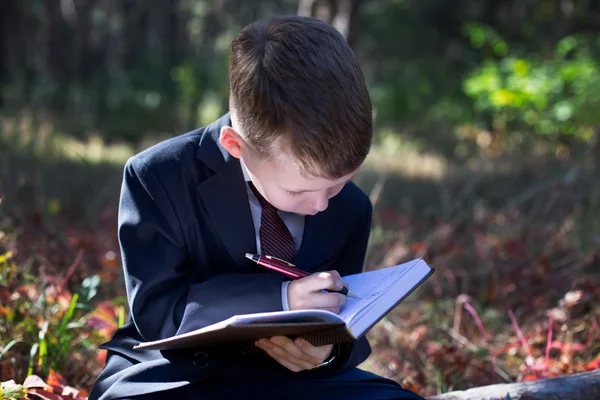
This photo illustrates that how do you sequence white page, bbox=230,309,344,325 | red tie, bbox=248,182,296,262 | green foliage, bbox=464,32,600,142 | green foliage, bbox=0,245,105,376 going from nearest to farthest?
white page, bbox=230,309,344,325
red tie, bbox=248,182,296,262
green foliage, bbox=0,245,105,376
green foliage, bbox=464,32,600,142

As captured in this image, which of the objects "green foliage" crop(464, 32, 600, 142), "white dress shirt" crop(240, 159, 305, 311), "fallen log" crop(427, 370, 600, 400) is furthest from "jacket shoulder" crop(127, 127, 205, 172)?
"green foliage" crop(464, 32, 600, 142)

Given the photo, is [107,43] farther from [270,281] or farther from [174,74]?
[270,281]

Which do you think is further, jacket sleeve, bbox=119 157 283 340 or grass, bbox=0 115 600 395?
grass, bbox=0 115 600 395

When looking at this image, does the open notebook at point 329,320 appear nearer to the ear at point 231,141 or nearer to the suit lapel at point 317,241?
the suit lapel at point 317,241

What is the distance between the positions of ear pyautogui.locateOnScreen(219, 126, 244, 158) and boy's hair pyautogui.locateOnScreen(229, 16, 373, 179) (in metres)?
0.03

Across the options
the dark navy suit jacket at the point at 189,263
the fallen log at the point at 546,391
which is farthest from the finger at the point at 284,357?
the fallen log at the point at 546,391

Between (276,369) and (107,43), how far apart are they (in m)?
28.3

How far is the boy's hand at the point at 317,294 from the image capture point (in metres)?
Result: 1.88

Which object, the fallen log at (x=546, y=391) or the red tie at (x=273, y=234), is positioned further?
the fallen log at (x=546, y=391)

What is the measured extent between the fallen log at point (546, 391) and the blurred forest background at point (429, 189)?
0.43 m

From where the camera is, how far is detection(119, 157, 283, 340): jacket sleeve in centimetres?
196

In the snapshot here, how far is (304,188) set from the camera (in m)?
1.93

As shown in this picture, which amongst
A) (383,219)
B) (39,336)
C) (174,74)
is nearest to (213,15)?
(174,74)

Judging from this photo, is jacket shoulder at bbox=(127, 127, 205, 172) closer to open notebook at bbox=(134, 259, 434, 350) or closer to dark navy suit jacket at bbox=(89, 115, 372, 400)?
dark navy suit jacket at bbox=(89, 115, 372, 400)
